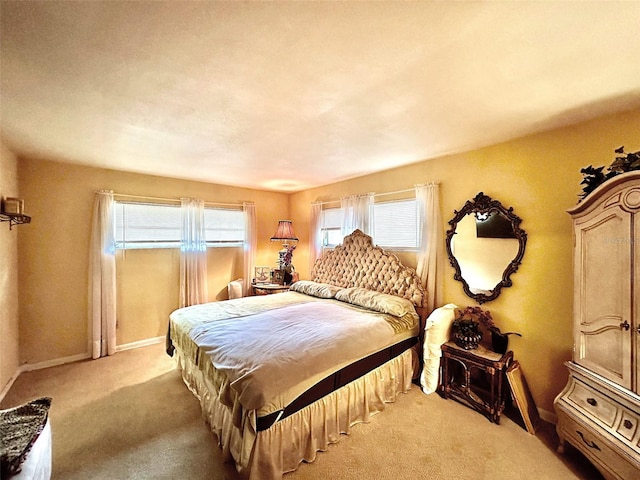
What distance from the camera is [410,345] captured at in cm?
282

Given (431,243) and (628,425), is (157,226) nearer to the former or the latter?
(431,243)

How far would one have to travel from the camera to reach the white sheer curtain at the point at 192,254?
4043mm

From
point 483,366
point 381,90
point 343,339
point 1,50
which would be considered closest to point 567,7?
point 381,90

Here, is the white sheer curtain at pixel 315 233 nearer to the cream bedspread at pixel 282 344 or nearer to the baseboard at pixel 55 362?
the cream bedspread at pixel 282 344

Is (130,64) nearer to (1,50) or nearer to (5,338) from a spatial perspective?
(1,50)

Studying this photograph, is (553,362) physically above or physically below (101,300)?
below

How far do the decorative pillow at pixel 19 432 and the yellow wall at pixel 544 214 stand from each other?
3432mm

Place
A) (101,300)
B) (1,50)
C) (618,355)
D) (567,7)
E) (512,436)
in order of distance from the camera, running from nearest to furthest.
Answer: (567,7), (1,50), (618,355), (512,436), (101,300)

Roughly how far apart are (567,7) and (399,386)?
2960 mm

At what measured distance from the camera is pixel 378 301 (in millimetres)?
2943

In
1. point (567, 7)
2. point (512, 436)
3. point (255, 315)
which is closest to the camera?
point (567, 7)

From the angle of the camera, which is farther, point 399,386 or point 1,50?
point 399,386

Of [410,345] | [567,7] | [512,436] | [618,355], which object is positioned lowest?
[512,436]

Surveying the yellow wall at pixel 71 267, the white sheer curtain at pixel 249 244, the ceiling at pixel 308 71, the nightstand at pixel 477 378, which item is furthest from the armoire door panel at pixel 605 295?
the yellow wall at pixel 71 267
